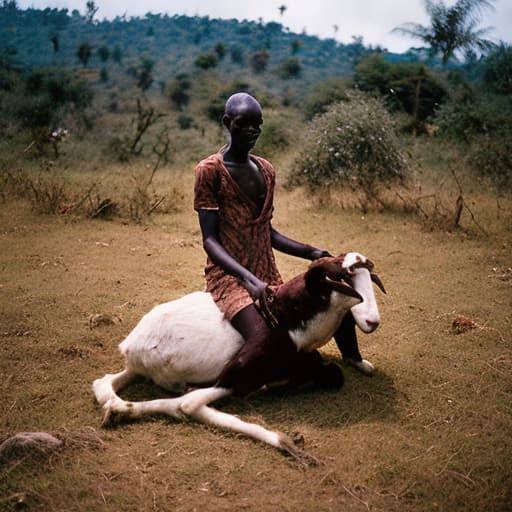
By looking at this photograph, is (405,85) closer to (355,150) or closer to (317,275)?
(355,150)

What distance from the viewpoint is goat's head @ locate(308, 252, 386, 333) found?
2650mm

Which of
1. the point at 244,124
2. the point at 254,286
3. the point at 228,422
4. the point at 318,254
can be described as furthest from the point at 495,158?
the point at 228,422

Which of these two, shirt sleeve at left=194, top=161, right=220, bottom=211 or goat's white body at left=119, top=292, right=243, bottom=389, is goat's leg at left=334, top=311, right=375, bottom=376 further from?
shirt sleeve at left=194, top=161, right=220, bottom=211

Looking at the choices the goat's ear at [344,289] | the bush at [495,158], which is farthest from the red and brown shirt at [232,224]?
the bush at [495,158]

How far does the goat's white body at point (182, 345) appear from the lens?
2836 millimetres

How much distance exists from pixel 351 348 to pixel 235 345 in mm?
830

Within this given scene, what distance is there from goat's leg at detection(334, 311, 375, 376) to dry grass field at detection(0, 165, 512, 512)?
0.24ft

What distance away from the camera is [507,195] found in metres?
8.61

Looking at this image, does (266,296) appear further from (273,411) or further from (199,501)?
(199,501)

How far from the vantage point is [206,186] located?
304 centimetres

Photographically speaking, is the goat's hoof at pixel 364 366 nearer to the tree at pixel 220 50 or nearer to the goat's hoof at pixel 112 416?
the goat's hoof at pixel 112 416

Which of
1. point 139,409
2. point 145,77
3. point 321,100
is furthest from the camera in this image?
point 145,77

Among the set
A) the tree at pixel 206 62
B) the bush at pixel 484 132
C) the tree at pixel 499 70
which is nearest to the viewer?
the bush at pixel 484 132

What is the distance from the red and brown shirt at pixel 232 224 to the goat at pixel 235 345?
176 mm
